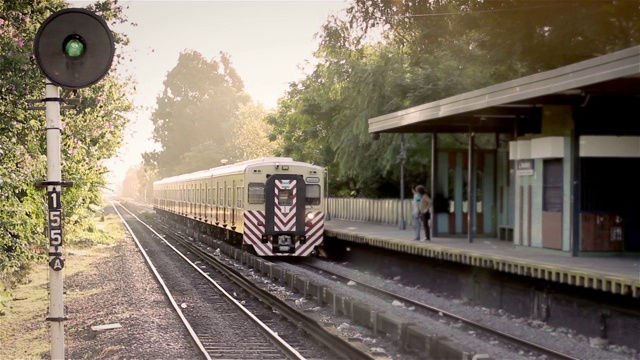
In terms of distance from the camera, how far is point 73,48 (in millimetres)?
4941

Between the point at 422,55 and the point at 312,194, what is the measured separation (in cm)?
895

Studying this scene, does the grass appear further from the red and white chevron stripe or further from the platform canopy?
the platform canopy

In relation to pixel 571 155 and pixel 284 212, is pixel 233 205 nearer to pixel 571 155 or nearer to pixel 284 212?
pixel 284 212

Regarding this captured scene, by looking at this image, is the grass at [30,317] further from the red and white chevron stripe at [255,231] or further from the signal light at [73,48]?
the signal light at [73,48]

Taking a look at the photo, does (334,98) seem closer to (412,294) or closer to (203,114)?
(412,294)

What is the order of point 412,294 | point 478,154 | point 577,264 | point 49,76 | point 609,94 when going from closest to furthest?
1. point 49,76
2. point 577,264
3. point 609,94
4. point 412,294
5. point 478,154

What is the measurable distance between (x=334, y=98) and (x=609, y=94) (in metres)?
23.6

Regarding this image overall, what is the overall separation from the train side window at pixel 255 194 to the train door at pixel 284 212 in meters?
0.26

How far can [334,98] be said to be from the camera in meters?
36.9

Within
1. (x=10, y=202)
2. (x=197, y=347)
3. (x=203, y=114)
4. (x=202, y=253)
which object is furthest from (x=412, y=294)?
(x=203, y=114)

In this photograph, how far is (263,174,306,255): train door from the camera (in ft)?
77.6

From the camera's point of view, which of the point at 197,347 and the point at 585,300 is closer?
the point at 197,347

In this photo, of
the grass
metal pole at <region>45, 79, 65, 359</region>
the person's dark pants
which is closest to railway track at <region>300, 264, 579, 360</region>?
the person's dark pants

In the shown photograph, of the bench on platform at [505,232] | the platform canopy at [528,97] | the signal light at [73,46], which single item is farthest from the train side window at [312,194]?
the signal light at [73,46]
